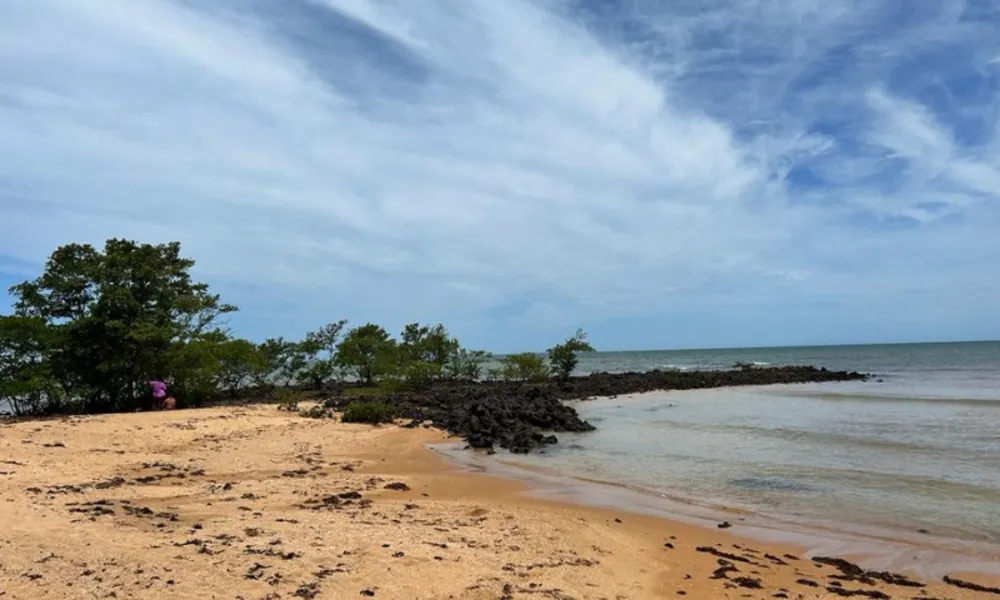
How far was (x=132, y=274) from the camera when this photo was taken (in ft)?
64.2

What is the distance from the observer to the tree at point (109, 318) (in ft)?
60.9

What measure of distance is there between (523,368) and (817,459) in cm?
2426

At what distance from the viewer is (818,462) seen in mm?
12852

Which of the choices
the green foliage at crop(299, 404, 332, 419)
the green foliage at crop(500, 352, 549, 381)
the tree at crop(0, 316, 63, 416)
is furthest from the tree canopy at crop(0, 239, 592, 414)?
the green foliage at crop(500, 352, 549, 381)

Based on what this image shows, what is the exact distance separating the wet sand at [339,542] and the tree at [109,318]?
8024mm

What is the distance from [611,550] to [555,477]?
4776 mm

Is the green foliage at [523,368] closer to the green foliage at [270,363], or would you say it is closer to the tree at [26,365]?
the green foliage at [270,363]

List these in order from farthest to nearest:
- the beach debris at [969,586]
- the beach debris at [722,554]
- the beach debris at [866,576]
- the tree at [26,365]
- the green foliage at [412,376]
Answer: the green foliage at [412,376]
the tree at [26,365]
the beach debris at [722,554]
the beach debris at [866,576]
the beach debris at [969,586]

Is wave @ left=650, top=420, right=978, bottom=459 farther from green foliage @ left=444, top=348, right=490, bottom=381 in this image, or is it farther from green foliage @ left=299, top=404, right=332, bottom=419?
green foliage @ left=444, top=348, right=490, bottom=381

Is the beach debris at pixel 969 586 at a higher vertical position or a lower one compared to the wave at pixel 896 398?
lower

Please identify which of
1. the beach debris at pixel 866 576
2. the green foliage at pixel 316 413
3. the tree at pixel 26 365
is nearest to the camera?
the beach debris at pixel 866 576

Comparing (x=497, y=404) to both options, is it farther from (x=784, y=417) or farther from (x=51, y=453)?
(x=51, y=453)

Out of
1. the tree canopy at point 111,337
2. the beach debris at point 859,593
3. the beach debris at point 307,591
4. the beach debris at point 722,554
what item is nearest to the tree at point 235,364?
the tree canopy at point 111,337

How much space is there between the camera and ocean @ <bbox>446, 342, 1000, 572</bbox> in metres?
8.87
